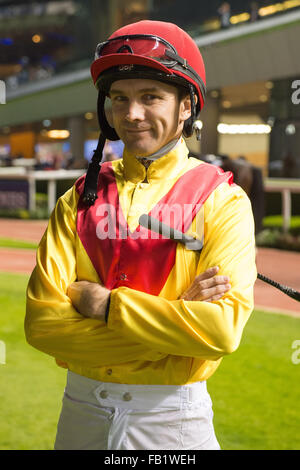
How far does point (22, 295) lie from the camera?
8.73 meters

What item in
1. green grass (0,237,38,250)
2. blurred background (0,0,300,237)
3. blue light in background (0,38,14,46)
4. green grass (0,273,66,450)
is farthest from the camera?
blue light in background (0,38,14,46)

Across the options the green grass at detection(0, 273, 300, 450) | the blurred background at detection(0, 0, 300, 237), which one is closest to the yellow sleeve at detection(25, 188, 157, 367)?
the green grass at detection(0, 273, 300, 450)

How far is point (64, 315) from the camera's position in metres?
2.03

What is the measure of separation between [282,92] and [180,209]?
21.0 metres

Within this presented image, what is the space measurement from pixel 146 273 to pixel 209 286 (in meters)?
0.21

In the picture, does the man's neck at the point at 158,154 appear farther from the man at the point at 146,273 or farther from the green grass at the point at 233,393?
the green grass at the point at 233,393

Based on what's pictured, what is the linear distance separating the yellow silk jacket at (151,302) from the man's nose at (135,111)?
0.59ft

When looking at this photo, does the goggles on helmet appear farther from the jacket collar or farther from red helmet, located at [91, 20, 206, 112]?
the jacket collar

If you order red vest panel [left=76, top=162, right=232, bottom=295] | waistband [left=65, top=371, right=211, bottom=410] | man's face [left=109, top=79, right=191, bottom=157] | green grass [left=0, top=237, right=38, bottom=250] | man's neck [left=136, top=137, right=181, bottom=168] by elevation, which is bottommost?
green grass [left=0, top=237, right=38, bottom=250]

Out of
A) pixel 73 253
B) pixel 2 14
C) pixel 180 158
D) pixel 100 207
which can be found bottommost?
pixel 73 253

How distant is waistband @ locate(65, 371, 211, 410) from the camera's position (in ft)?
6.72

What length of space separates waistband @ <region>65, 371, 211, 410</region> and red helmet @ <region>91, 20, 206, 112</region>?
1.02m
